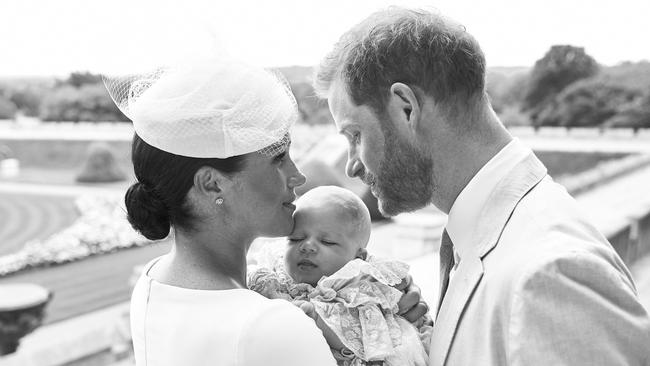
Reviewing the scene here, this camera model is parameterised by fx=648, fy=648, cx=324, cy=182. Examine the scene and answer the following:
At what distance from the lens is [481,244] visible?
127cm

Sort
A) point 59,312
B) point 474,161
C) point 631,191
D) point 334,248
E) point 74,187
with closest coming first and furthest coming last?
point 474,161 → point 334,248 → point 59,312 → point 631,191 → point 74,187

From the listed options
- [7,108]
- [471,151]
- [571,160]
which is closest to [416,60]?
[471,151]

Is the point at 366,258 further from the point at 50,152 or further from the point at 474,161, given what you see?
the point at 50,152

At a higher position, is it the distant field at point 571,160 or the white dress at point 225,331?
the white dress at point 225,331

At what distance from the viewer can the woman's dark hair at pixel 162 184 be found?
1.26 meters

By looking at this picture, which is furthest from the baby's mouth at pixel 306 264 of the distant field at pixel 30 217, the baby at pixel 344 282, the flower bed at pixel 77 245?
the distant field at pixel 30 217

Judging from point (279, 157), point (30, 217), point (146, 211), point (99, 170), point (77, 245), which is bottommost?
point (30, 217)

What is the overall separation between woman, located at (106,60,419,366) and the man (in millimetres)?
190

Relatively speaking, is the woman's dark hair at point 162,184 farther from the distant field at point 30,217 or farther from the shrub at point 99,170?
the shrub at point 99,170

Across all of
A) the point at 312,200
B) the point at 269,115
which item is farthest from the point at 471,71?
the point at 312,200

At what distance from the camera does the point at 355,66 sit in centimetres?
138

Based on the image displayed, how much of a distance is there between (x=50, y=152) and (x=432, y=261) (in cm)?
2591

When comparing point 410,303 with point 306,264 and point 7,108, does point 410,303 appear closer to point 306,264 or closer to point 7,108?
point 306,264

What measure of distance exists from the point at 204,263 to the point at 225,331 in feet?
0.70
